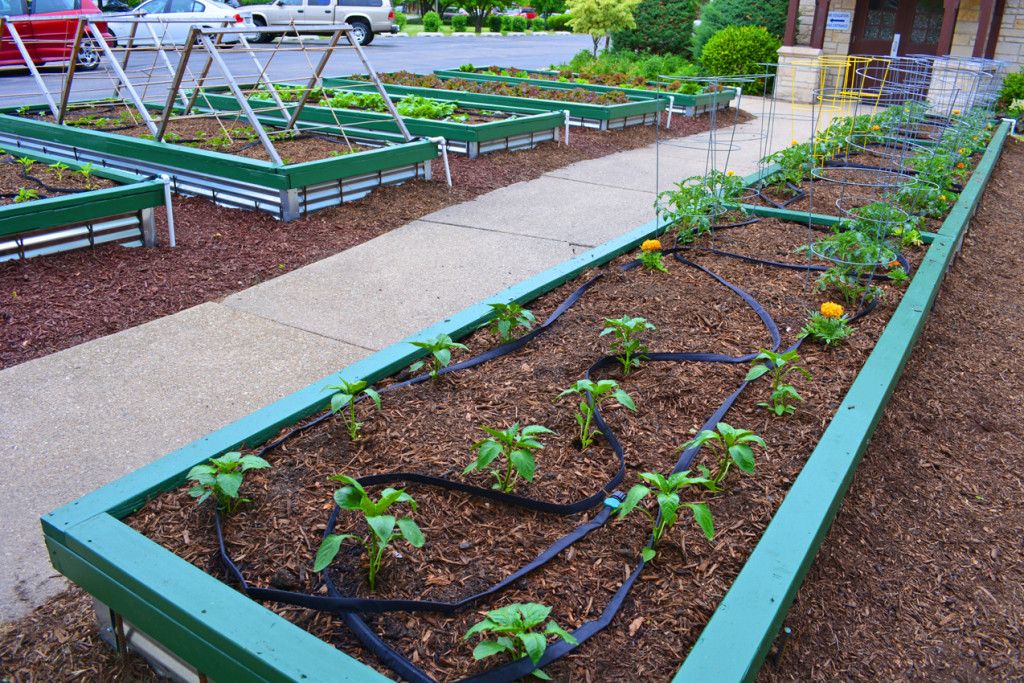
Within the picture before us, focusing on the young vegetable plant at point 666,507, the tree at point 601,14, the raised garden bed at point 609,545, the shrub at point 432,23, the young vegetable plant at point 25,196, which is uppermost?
the shrub at point 432,23

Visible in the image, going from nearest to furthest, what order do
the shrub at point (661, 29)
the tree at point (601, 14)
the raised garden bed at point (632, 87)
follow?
the raised garden bed at point (632, 87) < the tree at point (601, 14) < the shrub at point (661, 29)

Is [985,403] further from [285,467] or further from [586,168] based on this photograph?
[586,168]

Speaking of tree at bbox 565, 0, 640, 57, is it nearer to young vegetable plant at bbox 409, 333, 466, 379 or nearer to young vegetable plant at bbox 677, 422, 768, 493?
young vegetable plant at bbox 409, 333, 466, 379

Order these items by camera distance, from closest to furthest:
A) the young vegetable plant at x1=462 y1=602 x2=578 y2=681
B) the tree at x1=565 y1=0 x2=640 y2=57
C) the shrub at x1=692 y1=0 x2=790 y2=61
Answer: the young vegetable plant at x1=462 y1=602 x2=578 y2=681, the tree at x1=565 y1=0 x2=640 y2=57, the shrub at x1=692 y1=0 x2=790 y2=61

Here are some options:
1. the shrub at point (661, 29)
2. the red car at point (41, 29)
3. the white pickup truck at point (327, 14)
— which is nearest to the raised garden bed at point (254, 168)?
the red car at point (41, 29)

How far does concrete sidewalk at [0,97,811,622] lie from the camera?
303 centimetres

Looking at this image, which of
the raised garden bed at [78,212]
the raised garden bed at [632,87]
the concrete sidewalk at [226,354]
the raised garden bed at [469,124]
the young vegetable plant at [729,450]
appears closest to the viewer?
the young vegetable plant at [729,450]

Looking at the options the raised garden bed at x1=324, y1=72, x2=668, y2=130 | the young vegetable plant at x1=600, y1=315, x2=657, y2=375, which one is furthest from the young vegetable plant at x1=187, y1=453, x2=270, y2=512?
the raised garden bed at x1=324, y1=72, x2=668, y2=130

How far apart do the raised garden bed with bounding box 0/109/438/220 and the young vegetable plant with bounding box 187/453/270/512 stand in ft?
13.4

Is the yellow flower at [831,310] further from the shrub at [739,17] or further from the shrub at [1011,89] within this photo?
the shrub at [739,17]

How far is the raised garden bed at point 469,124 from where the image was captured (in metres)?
8.64

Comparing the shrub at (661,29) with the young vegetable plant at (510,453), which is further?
the shrub at (661,29)

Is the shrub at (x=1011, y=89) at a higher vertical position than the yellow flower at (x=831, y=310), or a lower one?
higher

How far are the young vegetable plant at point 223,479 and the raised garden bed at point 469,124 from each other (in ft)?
19.9
